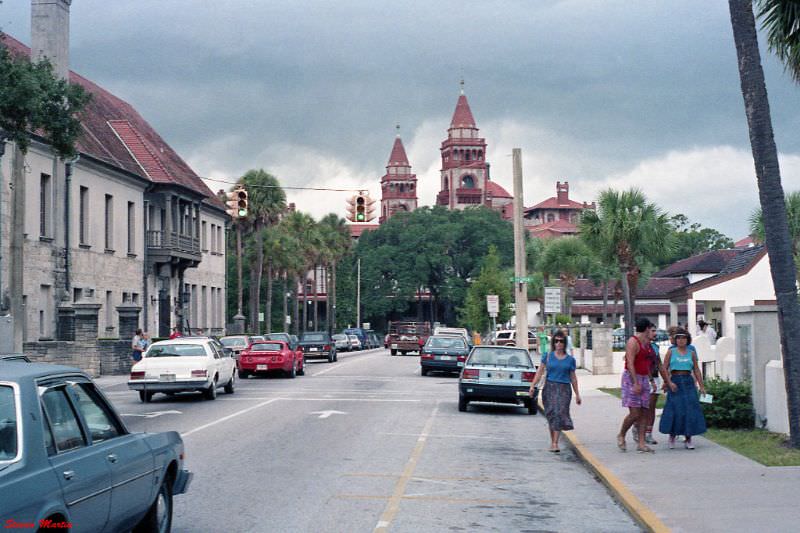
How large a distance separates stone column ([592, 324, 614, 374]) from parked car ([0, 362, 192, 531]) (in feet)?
106

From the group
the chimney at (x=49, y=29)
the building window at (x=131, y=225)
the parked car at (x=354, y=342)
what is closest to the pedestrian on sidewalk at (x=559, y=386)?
the chimney at (x=49, y=29)

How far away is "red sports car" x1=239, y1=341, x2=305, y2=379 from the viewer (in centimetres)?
3609

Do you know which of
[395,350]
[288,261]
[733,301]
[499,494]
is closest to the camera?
[499,494]

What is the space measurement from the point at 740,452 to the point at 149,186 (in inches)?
1679

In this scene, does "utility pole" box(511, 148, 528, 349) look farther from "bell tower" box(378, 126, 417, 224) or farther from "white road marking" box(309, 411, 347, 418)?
"bell tower" box(378, 126, 417, 224)

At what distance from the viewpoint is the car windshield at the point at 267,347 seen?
36.3 metres

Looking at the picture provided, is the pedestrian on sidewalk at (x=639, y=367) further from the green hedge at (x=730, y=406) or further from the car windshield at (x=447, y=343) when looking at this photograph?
the car windshield at (x=447, y=343)

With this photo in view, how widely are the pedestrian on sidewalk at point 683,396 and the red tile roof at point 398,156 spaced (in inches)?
6625

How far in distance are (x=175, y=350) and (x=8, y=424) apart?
2041 cm

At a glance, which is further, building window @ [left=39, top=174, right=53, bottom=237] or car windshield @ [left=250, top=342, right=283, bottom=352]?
building window @ [left=39, top=174, right=53, bottom=237]

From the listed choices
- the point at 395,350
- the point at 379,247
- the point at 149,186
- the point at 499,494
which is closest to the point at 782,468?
the point at 499,494

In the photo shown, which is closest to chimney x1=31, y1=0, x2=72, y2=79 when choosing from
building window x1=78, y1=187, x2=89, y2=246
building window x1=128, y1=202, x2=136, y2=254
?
building window x1=78, y1=187, x2=89, y2=246

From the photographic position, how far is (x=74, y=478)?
6.50m

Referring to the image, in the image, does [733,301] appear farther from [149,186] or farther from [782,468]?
[782,468]
